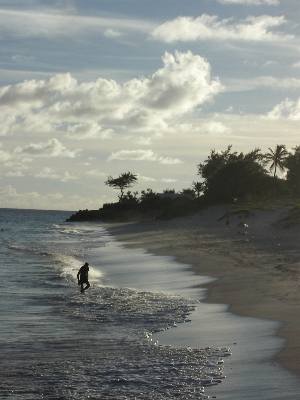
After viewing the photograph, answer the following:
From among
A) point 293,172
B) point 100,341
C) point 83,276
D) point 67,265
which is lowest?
point 100,341

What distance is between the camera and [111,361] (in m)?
13.2

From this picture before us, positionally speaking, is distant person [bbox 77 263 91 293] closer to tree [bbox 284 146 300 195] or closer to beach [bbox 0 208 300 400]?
beach [bbox 0 208 300 400]

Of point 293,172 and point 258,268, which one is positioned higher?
point 293,172

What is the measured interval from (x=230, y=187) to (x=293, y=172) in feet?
62.4

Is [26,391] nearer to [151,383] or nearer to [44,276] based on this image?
[151,383]

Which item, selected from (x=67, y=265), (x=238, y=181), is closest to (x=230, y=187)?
(x=238, y=181)

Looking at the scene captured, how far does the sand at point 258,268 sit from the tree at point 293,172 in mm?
49133

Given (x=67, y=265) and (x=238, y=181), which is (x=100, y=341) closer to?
(x=67, y=265)

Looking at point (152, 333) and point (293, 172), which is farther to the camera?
point (293, 172)

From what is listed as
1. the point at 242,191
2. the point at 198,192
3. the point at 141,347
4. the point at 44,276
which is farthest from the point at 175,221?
the point at 141,347

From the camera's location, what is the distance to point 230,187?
328 feet

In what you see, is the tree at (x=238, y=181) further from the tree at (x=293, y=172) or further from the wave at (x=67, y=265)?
the wave at (x=67, y=265)

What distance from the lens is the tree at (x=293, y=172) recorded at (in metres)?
110

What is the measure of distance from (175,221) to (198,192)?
41329mm
